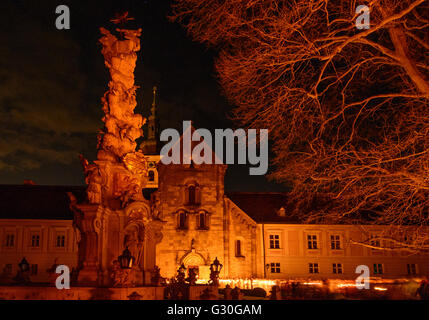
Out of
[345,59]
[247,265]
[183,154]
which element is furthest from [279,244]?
[345,59]

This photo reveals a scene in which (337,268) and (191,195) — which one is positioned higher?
(191,195)

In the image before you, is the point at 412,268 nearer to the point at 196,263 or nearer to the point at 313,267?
the point at 313,267

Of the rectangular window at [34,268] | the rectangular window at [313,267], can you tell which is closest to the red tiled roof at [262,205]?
the rectangular window at [313,267]

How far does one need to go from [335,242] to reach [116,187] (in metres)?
29.6

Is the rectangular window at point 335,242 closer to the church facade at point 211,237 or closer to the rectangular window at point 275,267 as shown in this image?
the church facade at point 211,237

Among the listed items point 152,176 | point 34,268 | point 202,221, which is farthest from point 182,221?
point 152,176

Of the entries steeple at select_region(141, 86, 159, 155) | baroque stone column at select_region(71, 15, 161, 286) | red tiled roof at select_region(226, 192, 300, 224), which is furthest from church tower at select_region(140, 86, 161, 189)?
baroque stone column at select_region(71, 15, 161, 286)

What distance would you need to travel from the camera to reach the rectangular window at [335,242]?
41.7 meters

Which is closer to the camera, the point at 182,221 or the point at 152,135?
the point at 182,221

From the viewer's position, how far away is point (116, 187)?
17344 mm

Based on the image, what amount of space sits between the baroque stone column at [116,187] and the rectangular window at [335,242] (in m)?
27.7

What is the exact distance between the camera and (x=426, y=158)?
1059 centimetres

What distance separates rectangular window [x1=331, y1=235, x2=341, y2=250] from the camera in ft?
137
